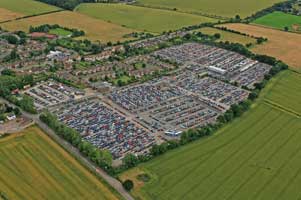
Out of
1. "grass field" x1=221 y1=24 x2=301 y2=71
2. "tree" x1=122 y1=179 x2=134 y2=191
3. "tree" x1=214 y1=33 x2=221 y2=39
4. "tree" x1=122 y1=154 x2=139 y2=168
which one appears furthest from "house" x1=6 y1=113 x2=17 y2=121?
"tree" x1=214 y1=33 x2=221 y2=39

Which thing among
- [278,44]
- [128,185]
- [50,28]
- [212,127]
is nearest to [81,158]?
[128,185]

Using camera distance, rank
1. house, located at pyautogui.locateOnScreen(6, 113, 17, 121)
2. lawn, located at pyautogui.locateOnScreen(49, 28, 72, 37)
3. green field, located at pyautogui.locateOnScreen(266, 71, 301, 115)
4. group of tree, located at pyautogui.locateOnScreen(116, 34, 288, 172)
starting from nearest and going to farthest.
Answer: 1. group of tree, located at pyautogui.locateOnScreen(116, 34, 288, 172)
2. house, located at pyautogui.locateOnScreen(6, 113, 17, 121)
3. green field, located at pyautogui.locateOnScreen(266, 71, 301, 115)
4. lawn, located at pyautogui.locateOnScreen(49, 28, 72, 37)

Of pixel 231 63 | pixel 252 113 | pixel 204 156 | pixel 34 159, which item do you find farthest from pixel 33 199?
pixel 231 63

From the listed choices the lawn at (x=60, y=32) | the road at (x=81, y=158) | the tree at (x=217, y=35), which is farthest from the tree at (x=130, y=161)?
the tree at (x=217, y=35)

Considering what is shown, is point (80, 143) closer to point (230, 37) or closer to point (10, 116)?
point (10, 116)

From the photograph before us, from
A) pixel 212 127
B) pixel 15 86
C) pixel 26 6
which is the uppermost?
pixel 212 127

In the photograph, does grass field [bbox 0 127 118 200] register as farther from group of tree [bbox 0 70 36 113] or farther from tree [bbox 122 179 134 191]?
group of tree [bbox 0 70 36 113]
